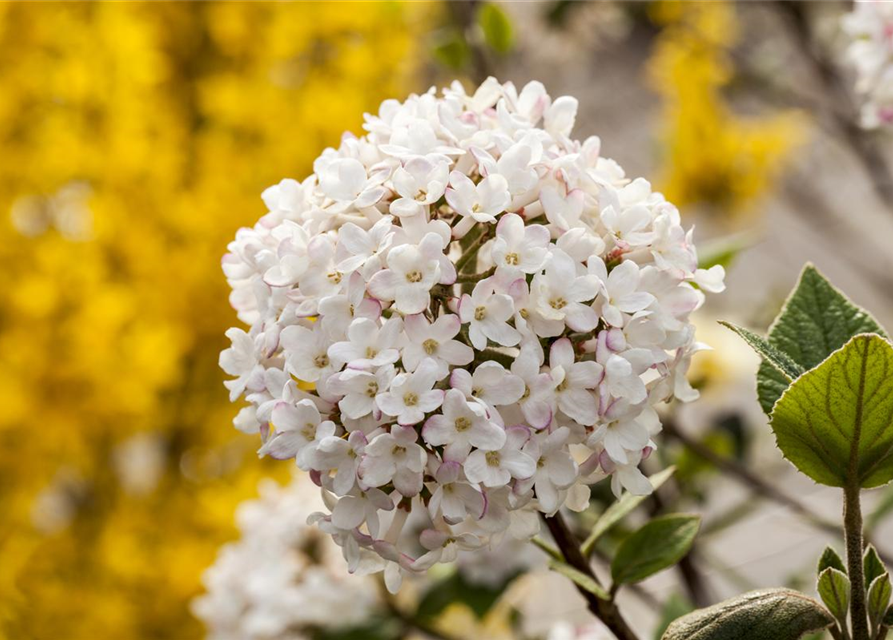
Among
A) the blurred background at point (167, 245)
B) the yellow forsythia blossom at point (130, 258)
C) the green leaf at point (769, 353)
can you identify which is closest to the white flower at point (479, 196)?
the green leaf at point (769, 353)

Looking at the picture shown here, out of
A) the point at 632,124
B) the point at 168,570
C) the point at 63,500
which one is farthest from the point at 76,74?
the point at 632,124

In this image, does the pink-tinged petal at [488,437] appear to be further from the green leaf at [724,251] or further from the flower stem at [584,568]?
the green leaf at [724,251]

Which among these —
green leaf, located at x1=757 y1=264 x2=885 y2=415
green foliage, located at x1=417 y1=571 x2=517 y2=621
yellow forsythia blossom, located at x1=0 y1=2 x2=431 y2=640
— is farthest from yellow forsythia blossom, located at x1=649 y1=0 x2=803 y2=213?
green leaf, located at x1=757 y1=264 x2=885 y2=415

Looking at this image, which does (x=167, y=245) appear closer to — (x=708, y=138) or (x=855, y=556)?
(x=708, y=138)

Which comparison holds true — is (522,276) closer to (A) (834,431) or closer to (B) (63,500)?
(A) (834,431)

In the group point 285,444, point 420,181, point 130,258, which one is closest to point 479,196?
point 420,181

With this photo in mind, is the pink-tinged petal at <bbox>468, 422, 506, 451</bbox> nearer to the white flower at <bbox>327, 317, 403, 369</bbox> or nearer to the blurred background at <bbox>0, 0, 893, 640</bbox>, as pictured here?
the white flower at <bbox>327, 317, 403, 369</bbox>
